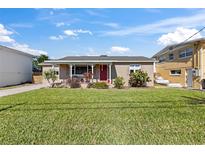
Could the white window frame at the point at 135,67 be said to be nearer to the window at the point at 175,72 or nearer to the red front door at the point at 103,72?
the red front door at the point at 103,72

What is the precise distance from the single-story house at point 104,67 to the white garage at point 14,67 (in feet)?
15.1

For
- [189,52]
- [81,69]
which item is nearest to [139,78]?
[189,52]

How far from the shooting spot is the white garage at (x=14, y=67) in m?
24.3

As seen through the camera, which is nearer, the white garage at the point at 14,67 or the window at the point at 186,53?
the white garage at the point at 14,67

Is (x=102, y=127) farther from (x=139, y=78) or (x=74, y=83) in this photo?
(x=139, y=78)

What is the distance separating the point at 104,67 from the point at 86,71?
2.19 metres

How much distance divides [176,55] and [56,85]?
15.4m

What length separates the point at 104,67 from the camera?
26.4 m

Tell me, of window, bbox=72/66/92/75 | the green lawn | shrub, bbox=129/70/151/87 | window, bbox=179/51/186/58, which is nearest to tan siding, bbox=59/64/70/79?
window, bbox=72/66/92/75

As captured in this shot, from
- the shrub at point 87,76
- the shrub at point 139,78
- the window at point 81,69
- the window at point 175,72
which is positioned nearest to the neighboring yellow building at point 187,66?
the window at point 175,72

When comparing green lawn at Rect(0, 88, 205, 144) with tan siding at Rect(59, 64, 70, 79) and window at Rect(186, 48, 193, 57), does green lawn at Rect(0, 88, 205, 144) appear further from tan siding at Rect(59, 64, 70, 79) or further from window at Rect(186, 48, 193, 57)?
tan siding at Rect(59, 64, 70, 79)

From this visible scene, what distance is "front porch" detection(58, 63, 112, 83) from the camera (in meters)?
25.8

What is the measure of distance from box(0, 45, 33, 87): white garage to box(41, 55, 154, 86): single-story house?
181 inches
